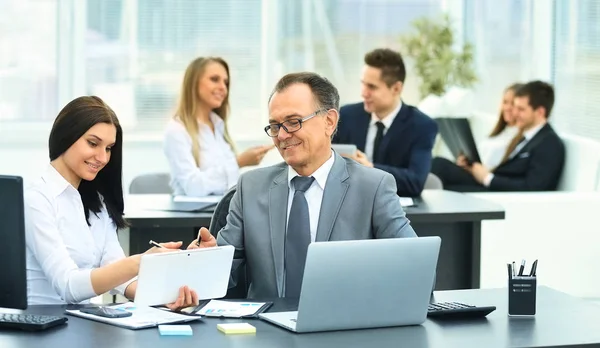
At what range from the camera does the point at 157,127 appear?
852 cm

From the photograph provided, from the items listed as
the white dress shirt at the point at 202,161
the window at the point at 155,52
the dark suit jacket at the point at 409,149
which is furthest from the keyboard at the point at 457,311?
the window at the point at 155,52

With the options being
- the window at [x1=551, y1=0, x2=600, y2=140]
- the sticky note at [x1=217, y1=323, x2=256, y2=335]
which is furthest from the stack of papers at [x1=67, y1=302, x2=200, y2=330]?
the window at [x1=551, y1=0, x2=600, y2=140]

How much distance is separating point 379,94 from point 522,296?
9.45 feet

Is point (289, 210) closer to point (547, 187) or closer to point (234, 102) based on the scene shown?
point (547, 187)

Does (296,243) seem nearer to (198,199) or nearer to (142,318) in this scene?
(142,318)

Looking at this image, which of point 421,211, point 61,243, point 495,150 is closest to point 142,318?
point 61,243

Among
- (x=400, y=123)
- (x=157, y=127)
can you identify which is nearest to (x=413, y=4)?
(x=157, y=127)

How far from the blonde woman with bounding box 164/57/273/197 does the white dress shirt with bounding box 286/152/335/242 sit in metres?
2.09

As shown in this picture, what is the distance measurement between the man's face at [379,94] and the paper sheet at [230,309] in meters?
2.87

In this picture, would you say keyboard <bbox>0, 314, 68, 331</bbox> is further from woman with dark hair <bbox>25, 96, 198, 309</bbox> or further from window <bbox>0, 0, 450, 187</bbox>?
window <bbox>0, 0, 450, 187</bbox>

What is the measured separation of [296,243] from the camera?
3311mm

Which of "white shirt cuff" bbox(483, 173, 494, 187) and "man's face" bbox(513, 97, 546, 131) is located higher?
"man's face" bbox(513, 97, 546, 131)

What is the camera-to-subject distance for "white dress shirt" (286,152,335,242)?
3369 millimetres

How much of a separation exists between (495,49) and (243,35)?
6.83 ft
